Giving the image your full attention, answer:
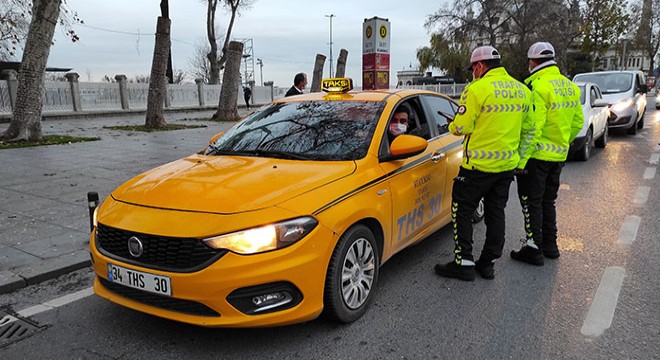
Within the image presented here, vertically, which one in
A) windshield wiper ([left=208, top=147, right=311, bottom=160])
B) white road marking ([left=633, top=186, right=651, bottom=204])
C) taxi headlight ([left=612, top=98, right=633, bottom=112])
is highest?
taxi headlight ([left=612, top=98, right=633, bottom=112])

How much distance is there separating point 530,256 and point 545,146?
998 millimetres

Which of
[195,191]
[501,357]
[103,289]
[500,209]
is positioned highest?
[195,191]

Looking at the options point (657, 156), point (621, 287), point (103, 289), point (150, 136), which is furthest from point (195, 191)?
point (150, 136)

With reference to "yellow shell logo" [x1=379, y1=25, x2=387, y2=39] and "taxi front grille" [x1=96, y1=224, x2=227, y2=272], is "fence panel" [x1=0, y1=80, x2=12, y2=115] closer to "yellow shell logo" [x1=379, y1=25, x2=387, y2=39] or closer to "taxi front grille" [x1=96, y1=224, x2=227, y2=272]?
"yellow shell logo" [x1=379, y1=25, x2=387, y2=39]

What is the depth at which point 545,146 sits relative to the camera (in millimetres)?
4230

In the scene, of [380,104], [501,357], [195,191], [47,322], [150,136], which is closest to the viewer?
[501,357]

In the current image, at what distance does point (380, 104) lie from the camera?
4059mm

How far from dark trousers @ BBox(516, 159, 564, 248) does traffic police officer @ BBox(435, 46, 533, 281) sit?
0.41 m

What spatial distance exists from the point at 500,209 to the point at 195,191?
2.45 meters

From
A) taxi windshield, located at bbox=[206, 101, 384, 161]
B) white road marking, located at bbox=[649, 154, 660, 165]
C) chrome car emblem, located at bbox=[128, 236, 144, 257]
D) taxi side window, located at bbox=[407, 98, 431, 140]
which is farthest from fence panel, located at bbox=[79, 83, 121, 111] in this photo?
chrome car emblem, located at bbox=[128, 236, 144, 257]

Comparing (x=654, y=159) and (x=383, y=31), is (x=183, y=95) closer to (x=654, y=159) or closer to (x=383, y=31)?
(x=383, y=31)

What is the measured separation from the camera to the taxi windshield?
12.1 feet

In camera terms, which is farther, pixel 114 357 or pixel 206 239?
pixel 114 357

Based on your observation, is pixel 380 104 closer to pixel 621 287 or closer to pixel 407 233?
pixel 407 233
